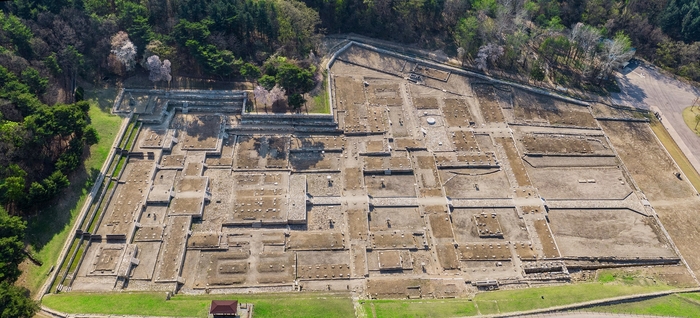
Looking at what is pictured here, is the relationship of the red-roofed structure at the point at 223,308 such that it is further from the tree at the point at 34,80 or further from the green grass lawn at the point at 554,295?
the tree at the point at 34,80

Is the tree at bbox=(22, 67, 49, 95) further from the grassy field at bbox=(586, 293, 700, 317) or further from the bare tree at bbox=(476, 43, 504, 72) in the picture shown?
the grassy field at bbox=(586, 293, 700, 317)

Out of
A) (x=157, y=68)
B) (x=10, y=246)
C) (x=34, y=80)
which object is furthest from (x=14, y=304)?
(x=157, y=68)

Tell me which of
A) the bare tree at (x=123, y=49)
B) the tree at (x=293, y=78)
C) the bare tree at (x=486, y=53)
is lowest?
the tree at (x=293, y=78)

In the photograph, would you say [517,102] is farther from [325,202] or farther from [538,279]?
[325,202]

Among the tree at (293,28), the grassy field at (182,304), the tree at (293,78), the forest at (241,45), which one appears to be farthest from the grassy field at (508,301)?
the tree at (293,28)

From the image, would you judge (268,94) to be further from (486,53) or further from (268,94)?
(486,53)

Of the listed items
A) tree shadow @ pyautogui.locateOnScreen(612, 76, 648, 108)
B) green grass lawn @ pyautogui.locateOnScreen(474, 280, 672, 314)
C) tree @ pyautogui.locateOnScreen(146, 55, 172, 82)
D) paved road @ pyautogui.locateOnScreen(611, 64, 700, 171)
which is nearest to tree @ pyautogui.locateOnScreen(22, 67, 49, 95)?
tree @ pyautogui.locateOnScreen(146, 55, 172, 82)
